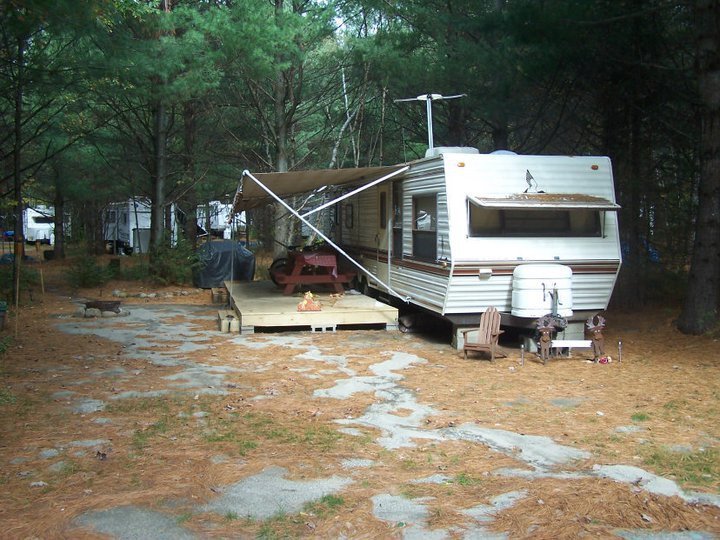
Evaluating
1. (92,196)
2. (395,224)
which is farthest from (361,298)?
(92,196)

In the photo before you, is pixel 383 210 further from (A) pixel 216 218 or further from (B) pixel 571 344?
(A) pixel 216 218

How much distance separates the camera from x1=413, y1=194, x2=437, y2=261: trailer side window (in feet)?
30.6

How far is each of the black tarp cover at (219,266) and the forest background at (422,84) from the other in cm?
140

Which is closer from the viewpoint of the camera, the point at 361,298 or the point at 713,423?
the point at 713,423

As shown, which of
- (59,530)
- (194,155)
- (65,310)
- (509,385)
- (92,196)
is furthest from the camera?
(92,196)

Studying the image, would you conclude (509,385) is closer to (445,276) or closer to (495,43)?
(445,276)

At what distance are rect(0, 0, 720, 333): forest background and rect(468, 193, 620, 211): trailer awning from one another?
163cm

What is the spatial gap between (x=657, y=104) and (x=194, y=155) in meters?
11.4

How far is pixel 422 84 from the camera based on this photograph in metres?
13.4

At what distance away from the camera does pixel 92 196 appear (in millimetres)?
21688

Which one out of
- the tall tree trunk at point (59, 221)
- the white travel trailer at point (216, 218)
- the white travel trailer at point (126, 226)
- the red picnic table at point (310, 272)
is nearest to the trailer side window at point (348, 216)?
the red picnic table at point (310, 272)

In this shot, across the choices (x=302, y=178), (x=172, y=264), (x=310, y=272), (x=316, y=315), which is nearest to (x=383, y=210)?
(x=302, y=178)

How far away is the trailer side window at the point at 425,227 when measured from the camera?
30.6 ft

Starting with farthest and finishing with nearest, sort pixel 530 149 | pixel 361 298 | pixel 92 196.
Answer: pixel 92 196, pixel 530 149, pixel 361 298
